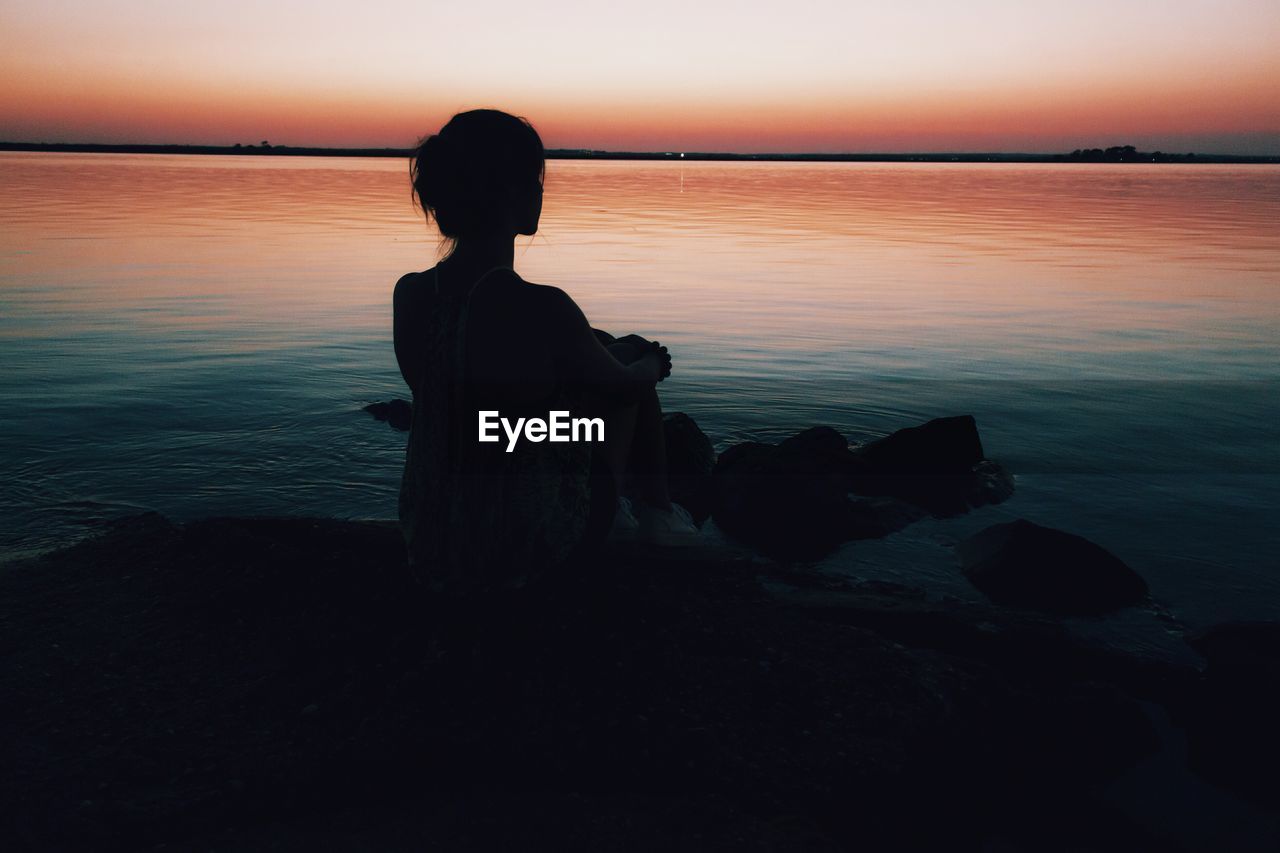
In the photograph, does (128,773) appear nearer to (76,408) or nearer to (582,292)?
(76,408)

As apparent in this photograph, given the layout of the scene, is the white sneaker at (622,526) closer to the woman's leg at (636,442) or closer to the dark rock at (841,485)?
the woman's leg at (636,442)

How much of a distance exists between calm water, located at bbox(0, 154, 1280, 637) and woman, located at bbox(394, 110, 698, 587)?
3370 mm

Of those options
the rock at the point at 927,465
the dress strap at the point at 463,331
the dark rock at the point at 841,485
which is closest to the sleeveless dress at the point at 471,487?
the dress strap at the point at 463,331

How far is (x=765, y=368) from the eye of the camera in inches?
547

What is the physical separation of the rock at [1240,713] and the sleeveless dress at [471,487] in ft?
10.6

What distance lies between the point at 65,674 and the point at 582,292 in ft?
59.3

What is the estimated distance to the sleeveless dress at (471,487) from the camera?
374 centimetres

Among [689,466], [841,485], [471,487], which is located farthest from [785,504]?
[471,487]

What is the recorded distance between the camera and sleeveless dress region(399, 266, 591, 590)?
374cm

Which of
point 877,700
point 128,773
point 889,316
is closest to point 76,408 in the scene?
point 128,773

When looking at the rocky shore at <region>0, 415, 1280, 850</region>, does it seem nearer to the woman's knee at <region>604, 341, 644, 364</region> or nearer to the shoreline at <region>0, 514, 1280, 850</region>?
the shoreline at <region>0, 514, 1280, 850</region>

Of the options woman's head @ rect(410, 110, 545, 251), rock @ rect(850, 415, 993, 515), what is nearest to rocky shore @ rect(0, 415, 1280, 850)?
woman's head @ rect(410, 110, 545, 251)

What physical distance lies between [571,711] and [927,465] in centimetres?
540

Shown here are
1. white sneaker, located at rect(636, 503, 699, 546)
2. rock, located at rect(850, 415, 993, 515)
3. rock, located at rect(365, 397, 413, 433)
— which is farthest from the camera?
rock, located at rect(365, 397, 413, 433)
